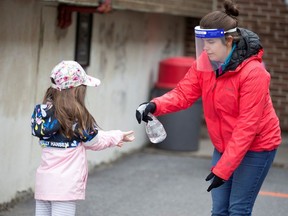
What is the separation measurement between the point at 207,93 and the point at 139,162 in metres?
4.80

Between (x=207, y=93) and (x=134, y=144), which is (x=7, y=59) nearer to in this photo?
(x=207, y=93)

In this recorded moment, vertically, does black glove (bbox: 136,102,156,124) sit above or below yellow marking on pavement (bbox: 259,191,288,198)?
above

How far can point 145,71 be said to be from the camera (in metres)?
10.5

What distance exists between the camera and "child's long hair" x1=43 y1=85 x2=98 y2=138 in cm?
464

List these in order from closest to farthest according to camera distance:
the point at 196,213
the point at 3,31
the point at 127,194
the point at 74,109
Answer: the point at 74,109 < the point at 3,31 < the point at 196,213 < the point at 127,194

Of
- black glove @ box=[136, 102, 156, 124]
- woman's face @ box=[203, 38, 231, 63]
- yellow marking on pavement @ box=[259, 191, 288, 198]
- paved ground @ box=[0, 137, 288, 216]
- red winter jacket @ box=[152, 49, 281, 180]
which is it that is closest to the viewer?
red winter jacket @ box=[152, 49, 281, 180]

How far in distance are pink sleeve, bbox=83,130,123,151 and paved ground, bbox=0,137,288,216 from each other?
1.95 metres

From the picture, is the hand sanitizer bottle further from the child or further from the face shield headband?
the face shield headband

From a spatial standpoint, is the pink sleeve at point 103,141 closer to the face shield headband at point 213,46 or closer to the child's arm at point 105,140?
the child's arm at point 105,140

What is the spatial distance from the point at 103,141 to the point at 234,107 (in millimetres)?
882

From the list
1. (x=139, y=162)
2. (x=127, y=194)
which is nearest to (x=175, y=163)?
(x=139, y=162)

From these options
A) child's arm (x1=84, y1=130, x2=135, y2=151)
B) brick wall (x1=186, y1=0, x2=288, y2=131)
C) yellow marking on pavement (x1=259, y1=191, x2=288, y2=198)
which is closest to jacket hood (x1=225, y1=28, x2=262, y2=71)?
child's arm (x1=84, y1=130, x2=135, y2=151)

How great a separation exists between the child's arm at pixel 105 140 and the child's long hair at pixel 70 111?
9cm

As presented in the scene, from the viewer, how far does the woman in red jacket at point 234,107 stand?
178 inches
